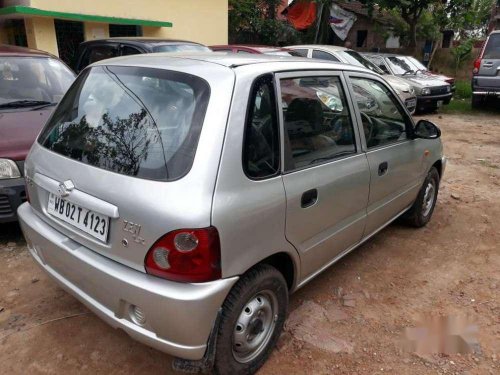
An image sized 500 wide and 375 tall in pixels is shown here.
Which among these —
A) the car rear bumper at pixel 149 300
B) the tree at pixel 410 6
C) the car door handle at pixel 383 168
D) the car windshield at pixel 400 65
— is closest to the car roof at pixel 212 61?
the car door handle at pixel 383 168

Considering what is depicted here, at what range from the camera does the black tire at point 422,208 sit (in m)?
4.10

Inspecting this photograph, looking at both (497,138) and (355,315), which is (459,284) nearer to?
(355,315)

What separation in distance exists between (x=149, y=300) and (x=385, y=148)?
83.1 inches

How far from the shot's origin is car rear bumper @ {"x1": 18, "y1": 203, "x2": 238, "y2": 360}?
6.20 feet

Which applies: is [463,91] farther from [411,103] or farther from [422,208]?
[422,208]

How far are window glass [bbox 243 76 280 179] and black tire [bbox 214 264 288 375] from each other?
52cm

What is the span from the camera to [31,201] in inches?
102

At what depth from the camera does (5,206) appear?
3469mm

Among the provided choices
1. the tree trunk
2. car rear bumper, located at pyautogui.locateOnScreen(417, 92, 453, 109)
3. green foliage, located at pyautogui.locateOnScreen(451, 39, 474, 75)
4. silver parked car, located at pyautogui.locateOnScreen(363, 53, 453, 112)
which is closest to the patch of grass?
green foliage, located at pyautogui.locateOnScreen(451, 39, 474, 75)

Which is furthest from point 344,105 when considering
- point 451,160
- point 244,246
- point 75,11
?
point 75,11

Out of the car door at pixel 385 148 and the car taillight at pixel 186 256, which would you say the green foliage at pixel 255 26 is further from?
the car taillight at pixel 186 256

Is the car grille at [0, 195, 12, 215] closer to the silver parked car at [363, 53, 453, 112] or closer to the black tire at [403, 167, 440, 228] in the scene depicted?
the black tire at [403, 167, 440, 228]

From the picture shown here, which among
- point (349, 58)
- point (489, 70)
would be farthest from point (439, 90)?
point (349, 58)

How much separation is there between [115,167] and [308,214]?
1.09 m
